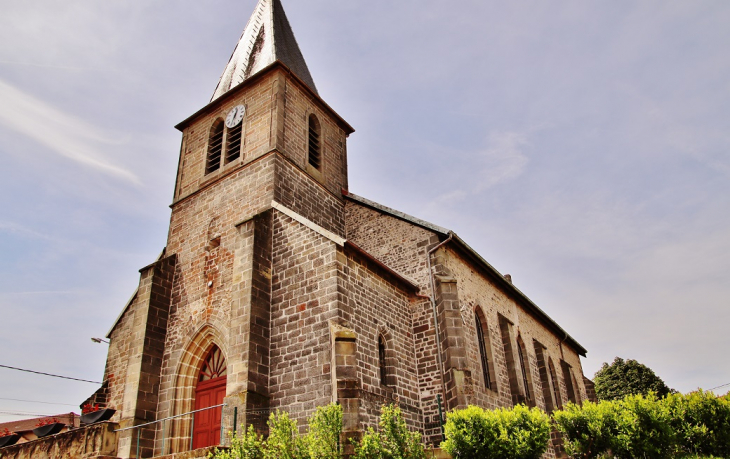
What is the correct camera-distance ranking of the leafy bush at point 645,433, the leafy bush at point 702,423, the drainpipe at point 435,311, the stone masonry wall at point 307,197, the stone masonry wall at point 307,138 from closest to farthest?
the leafy bush at point 645,433, the leafy bush at point 702,423, the drainpipe at point 435,311, the stone masonry wall at point 307,197, the stone masonry wall at point 307,138

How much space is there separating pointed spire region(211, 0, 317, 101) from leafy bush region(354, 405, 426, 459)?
43.4 feet

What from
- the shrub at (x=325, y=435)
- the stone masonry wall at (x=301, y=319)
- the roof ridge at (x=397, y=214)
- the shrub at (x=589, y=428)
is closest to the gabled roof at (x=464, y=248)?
the roof ridge at (x=397, y=214)

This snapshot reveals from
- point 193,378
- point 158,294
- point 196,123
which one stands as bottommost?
point 193,378

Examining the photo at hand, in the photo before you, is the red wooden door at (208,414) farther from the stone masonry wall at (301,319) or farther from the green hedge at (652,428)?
the green hedge at (652,428)

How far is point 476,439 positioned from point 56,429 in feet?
34.1

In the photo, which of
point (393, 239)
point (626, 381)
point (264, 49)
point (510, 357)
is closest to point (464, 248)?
point (393, 239)

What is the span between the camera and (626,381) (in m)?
32.8

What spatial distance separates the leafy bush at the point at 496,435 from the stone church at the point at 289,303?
1.96 m

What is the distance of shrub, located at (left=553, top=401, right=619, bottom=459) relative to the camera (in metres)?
10.0

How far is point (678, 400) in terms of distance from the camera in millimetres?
10234

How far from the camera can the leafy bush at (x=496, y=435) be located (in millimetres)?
9133

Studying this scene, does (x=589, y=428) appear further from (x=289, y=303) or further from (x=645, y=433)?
(x=289, y=303)

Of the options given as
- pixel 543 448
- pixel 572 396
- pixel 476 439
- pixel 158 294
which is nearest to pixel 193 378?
pixel 158 294

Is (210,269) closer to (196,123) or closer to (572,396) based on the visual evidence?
(196,123)
